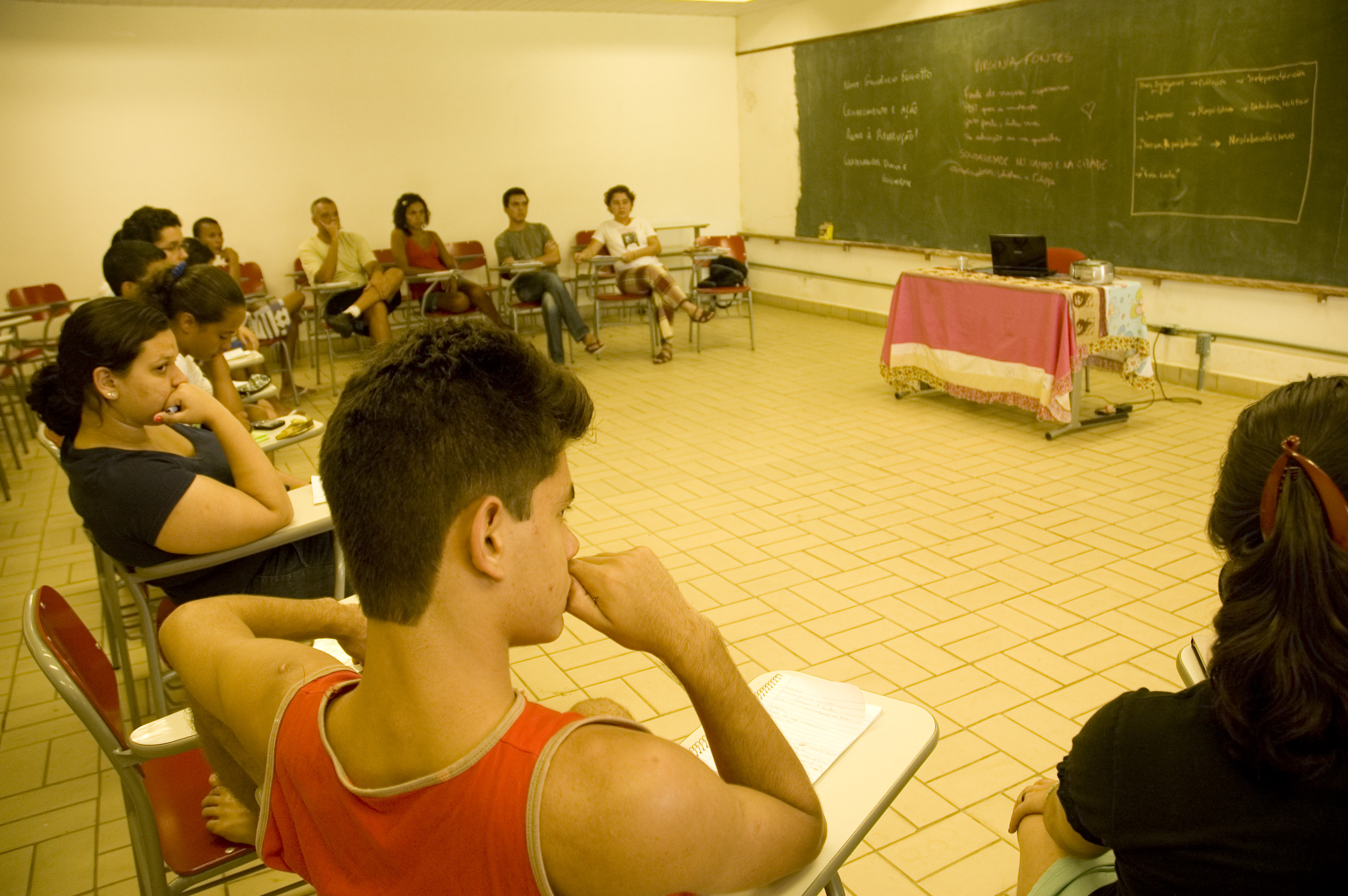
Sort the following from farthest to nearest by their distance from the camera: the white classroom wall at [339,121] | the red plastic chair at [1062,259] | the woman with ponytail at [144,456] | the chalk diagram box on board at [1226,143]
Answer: the white classroom wall at [339,121]
the red plastic chair at [1062,259]
the chalk diagram box on board at [1226,143]
the woman with ponytail at [144,456]

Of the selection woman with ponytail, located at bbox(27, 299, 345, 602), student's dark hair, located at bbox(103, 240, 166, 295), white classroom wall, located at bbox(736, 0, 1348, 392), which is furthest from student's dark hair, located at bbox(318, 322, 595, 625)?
white classroom wall, located at bbox(736, 0, 1348, 392)

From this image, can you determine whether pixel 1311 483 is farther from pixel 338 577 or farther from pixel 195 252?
pixel 195 252

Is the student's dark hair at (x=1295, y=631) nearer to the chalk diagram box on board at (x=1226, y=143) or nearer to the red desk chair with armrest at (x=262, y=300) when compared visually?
the chalk diagram box on board at (x=1226, y=143)

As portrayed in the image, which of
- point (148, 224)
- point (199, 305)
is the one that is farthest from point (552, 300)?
point (199, 305)

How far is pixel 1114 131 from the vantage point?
5.50m

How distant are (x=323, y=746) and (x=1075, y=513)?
11.4 feet

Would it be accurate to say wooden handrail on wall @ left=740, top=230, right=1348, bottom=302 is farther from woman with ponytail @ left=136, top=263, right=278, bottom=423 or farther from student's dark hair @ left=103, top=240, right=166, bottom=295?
student's dark hair @ left=103, top=240, right=166, bottom=295

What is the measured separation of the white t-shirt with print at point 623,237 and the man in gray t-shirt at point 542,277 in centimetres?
45

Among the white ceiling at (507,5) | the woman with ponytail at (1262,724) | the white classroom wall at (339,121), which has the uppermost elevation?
the white ceiling at (507,5)

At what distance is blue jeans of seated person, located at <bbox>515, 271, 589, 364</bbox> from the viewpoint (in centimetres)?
688

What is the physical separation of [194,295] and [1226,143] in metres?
5.08

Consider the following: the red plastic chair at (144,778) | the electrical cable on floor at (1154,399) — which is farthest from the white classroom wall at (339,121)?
the red plastic chair at (144,778)

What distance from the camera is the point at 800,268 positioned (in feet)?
28.4

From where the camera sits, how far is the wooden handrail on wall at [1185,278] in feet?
15.3
